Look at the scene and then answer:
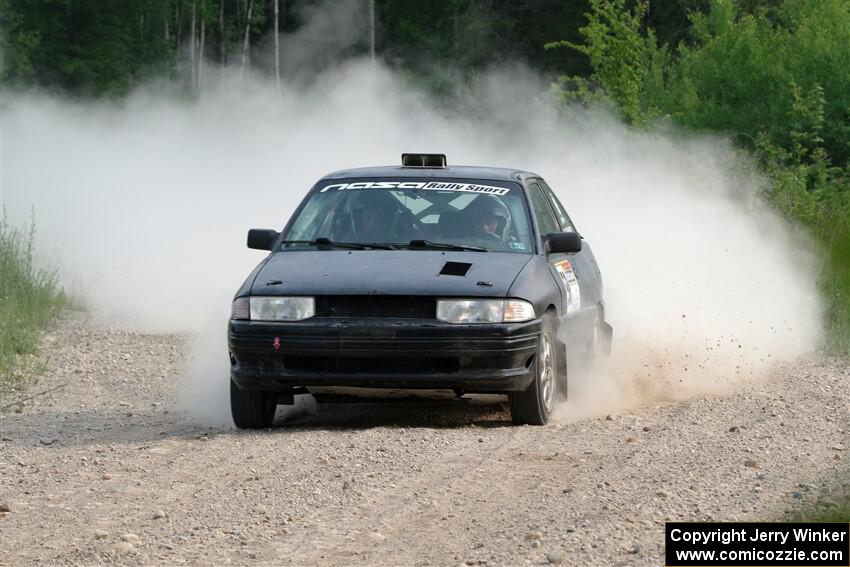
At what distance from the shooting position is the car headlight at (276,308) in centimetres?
892

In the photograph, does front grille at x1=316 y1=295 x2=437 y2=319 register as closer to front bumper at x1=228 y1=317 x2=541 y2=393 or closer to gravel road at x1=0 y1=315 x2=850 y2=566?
front bumper at x1=228 y1=317 x2=541 y2=393

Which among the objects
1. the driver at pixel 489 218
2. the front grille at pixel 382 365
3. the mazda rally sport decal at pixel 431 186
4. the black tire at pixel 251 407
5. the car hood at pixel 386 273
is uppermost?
the mazda rally sport decal at pixel 431 186

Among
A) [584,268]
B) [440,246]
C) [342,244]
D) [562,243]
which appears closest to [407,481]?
[440,246]

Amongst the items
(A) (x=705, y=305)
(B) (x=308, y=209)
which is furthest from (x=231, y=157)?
(B) (x=308, y=209)

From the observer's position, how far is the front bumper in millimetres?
8750

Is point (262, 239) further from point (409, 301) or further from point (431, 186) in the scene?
point (409, 301)

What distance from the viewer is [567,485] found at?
734 cm

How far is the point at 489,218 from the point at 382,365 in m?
1.56

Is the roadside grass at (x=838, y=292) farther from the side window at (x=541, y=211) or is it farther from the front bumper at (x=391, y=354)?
the front bumper at (x=391, y=354)

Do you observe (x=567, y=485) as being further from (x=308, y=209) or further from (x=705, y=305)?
(x=705, y=305)

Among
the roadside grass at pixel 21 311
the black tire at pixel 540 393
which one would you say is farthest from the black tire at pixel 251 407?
the roadside grass at pixel 21 311

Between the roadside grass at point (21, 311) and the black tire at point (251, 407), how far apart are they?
10.3ft

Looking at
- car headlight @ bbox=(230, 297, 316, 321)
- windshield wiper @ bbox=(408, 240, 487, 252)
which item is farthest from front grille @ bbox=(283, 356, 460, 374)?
windshield wiper @ bbox=(408, 240, 487, 252)

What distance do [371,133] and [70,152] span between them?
554 centimetres
